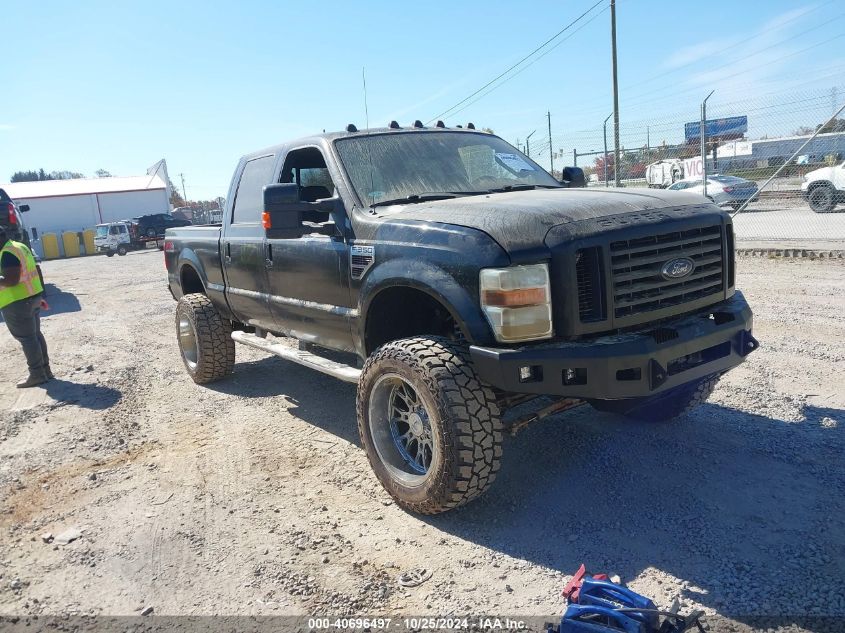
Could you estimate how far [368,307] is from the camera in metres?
3.83

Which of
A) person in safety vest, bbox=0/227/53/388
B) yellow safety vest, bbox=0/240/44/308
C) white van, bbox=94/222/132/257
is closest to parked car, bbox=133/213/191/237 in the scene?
white van, bbox=94/222/132/257

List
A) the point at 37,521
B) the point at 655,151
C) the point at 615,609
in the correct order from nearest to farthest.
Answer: the point at 615,609 < the point at 37,521 < the point at 655,151

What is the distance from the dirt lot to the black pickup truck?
369 millimetres

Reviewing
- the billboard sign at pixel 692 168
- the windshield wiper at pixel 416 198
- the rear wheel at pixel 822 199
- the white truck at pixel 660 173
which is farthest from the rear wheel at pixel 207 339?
the rear wheel at pixel 822 199

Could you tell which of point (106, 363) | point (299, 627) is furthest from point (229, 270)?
point (299, 627)

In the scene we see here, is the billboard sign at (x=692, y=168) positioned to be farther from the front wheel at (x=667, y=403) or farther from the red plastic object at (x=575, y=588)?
the red plastic object at (x=575, y=588)

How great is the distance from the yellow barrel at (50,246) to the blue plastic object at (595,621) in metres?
43.4

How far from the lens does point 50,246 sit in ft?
129

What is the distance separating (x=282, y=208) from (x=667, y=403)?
271cm

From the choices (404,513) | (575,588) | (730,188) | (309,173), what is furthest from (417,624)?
(730,188)

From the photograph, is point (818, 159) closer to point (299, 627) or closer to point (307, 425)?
point (307, 425)

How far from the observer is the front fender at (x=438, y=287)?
3.11m

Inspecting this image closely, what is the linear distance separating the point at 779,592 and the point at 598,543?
75cm

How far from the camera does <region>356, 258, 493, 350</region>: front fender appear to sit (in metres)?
3.11
